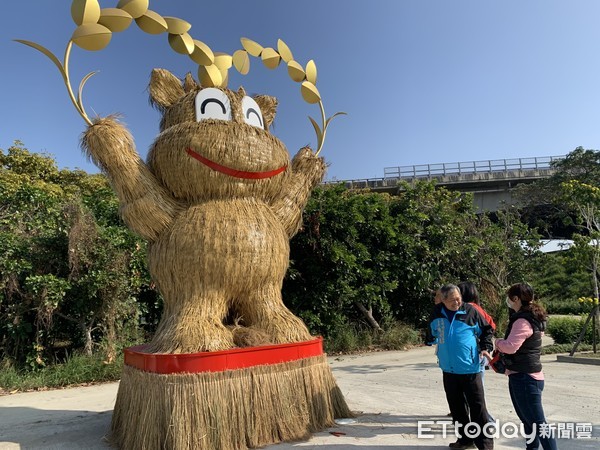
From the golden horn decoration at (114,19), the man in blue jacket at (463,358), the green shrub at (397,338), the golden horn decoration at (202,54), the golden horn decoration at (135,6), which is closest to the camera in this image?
the man in blue jacket at (463,358)

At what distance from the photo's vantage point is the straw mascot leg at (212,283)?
293cm

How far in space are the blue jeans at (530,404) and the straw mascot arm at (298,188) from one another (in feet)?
7.22

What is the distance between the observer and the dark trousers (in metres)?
2.93

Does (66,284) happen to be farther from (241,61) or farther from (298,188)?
(241,61)

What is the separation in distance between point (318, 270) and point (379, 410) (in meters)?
4.14

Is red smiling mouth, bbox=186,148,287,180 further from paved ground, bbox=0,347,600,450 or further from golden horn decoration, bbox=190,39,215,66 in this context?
paved ground, bbox=0,347,600,450

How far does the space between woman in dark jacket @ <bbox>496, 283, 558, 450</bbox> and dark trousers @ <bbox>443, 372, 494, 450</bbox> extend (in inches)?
11.2

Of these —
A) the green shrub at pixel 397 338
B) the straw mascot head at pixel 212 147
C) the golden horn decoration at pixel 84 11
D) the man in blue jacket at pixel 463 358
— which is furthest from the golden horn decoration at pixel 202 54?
the green shrub at pixel 397 338

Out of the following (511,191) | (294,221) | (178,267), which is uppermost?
(511,191)

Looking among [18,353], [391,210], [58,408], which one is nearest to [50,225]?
[18,353]

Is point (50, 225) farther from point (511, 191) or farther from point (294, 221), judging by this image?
point (511, 191)

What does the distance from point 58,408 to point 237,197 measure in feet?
10.5

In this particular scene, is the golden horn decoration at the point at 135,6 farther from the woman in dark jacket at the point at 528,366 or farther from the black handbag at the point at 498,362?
the black handbag at the point at 498,362

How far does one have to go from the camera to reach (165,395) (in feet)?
9.43
